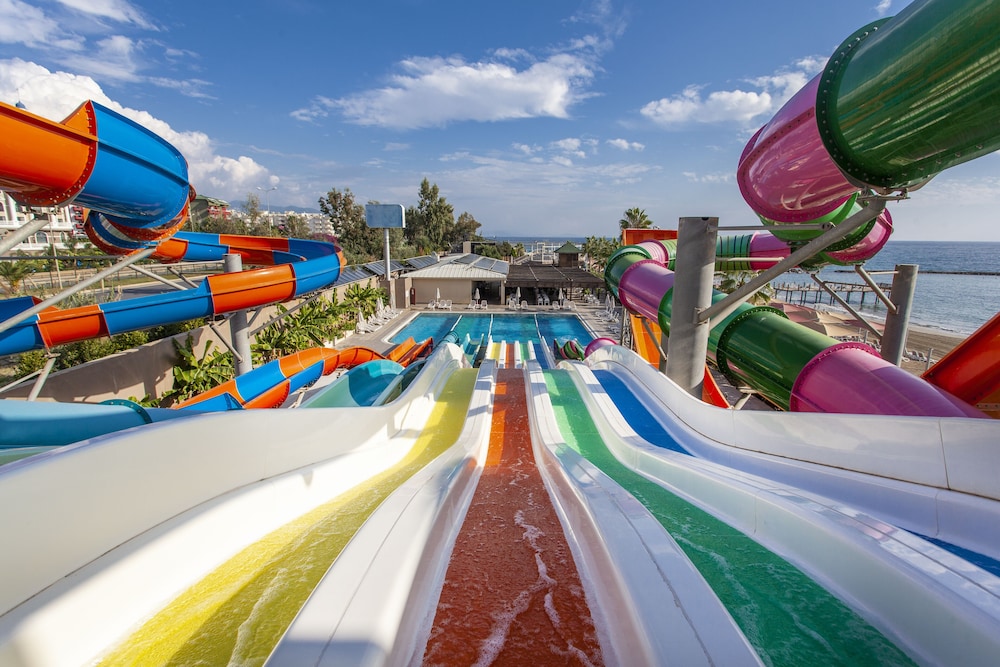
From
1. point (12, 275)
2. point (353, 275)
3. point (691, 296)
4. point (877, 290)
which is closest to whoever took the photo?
point (691, 296)

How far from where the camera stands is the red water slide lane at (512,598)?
1424mm

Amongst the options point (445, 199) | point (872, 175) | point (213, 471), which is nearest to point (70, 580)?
point (213, 471)

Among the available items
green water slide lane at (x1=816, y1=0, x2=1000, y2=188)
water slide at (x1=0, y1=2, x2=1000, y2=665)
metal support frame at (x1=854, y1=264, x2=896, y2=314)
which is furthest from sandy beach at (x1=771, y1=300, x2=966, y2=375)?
water slide at (x1=0, y1=2, x2=1000, y2=665)

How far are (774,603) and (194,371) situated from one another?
10.7 m

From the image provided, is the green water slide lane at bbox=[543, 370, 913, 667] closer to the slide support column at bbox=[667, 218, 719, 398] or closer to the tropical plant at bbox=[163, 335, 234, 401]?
the slide support column at bbox=[667, 218, 719, 398]

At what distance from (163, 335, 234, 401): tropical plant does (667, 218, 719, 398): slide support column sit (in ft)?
30.4

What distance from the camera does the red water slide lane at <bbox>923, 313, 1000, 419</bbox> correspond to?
379cm

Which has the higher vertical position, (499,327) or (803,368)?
(803,368)

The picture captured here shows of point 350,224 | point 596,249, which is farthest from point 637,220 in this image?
point 350,224

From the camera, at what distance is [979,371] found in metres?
3.86

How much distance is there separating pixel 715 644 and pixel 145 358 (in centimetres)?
1051

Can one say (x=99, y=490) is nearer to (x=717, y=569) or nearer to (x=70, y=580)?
(x=70, y=580)

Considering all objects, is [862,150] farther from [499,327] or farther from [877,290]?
[499,327]

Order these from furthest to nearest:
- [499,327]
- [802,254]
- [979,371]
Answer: [499,327]
[802,254]
[979,371]
